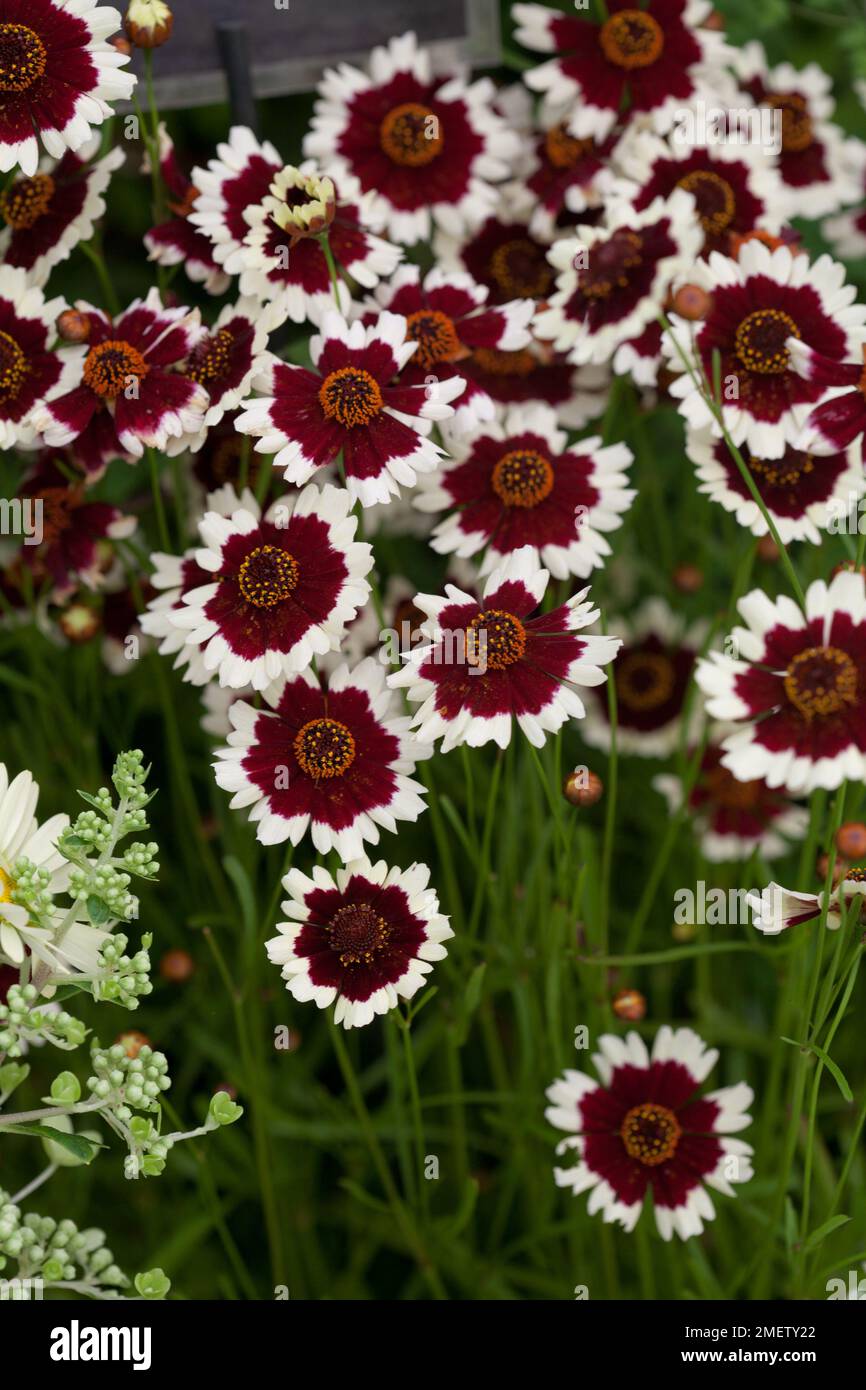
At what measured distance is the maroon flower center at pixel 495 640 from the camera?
2.66 feet

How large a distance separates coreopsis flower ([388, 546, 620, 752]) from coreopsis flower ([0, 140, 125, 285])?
440 mm

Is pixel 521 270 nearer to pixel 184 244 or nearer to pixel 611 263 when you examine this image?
pixel 611 263

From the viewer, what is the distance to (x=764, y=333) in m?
0.96

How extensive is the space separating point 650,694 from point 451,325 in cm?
53

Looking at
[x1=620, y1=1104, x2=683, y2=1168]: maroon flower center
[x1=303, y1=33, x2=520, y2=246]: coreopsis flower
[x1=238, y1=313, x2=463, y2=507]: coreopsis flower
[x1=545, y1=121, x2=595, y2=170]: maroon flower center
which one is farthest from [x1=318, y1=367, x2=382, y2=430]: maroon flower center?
[x1=620, y1=1104, x2=683, y2=1168]: maroon flower center

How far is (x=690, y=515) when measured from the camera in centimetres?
138

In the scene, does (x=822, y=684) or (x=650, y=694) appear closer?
(x=822, y=684)

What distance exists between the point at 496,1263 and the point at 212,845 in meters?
0.52

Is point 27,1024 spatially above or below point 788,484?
below

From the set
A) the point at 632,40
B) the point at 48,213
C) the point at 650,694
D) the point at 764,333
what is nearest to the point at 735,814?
the point at 650,694

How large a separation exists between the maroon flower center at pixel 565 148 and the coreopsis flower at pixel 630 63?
16mm

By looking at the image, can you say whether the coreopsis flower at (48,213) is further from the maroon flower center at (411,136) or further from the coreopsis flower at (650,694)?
the coreopsis flower at (650,694)

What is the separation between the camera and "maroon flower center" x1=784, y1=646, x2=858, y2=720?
81 cm
